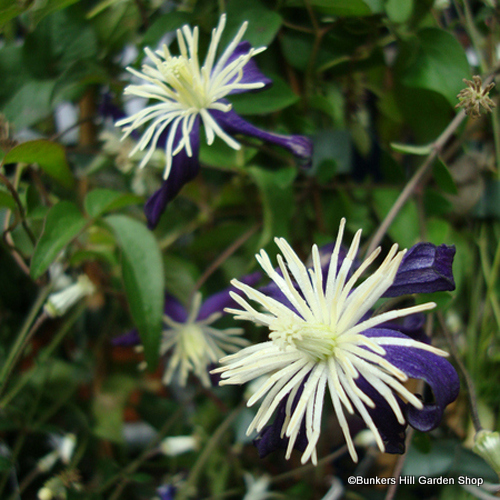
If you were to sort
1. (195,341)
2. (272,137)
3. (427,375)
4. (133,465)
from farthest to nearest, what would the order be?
(133,465) → (195,341) → (272,137) → (427,375)

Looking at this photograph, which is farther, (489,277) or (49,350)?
(49,350)

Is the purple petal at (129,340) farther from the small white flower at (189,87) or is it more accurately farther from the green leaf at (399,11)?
the green leaf at (399,11)

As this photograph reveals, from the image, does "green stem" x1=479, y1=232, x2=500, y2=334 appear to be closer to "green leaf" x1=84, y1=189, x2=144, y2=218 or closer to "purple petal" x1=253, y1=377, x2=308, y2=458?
"purple petal" x1=253, y1=377, x2=308, y2=458

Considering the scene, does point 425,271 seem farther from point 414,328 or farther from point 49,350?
point 49,350

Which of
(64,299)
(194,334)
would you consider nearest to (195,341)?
(194,334)

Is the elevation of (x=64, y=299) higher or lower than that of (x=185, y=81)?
lower

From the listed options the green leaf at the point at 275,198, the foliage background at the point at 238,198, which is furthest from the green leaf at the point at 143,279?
the green leaf at the point at 275,198
